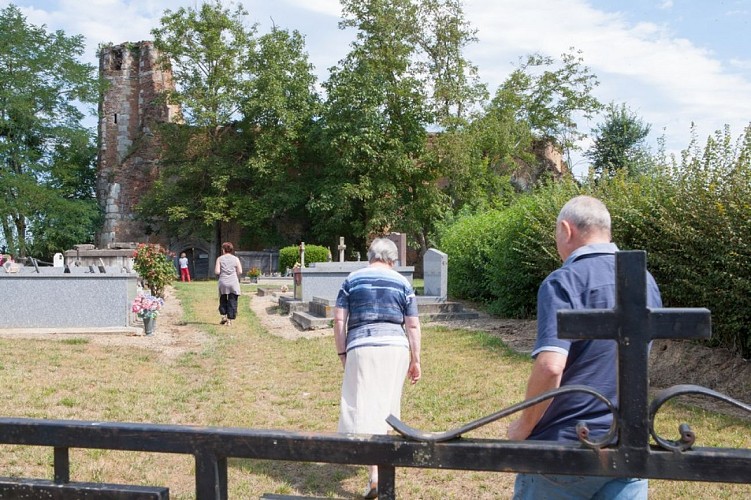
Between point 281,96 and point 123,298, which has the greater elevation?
point 281,96

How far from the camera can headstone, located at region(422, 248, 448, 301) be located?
15.9 m

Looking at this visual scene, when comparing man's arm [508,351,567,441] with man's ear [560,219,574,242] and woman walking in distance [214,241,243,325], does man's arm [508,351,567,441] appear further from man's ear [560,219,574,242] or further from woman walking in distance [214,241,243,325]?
woman walking in distance [214,241,243,325]

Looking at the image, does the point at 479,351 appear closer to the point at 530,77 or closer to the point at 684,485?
the point at 684,485

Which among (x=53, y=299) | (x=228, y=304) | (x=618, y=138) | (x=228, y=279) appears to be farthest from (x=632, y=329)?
(x=618, y=138)

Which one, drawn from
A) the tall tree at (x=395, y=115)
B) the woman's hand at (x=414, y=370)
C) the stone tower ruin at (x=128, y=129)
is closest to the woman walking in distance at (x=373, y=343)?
the woman's hand at (x=414, y=370)

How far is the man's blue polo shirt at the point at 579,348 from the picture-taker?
2.25 metres

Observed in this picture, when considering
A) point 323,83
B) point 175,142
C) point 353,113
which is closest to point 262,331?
point 353,113

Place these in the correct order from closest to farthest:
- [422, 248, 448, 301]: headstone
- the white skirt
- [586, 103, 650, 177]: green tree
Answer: the white skirt < [422, 248, 448, 301]: headstone < [586, 103, 650, 177]: green tree

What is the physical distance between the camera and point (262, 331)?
13625 mm

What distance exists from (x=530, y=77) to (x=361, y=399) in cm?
3338

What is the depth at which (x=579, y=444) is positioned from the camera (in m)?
1.54

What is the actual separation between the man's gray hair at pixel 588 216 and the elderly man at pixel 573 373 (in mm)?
68

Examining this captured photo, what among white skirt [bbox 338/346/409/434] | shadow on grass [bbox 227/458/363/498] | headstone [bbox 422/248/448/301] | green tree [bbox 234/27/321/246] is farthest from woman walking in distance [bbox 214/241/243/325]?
green tree [bbox 234/27/321/246]

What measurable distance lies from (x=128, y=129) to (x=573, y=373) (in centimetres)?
4116
